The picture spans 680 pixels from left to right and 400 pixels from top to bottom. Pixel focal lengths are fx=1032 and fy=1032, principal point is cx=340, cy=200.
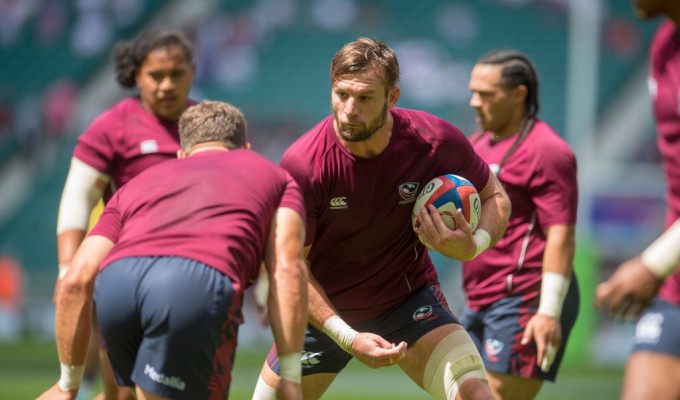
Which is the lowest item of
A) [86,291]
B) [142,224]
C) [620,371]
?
[620,371]

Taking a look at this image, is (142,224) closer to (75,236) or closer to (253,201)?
(253,201)

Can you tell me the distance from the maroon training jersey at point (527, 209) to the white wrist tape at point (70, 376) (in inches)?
103

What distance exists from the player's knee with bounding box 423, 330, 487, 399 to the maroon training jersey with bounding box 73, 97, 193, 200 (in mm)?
2226

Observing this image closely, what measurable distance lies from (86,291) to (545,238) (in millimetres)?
2867

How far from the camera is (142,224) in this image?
4152mm

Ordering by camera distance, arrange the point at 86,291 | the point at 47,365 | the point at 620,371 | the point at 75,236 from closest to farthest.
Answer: the point at 86,291 → the point at 75,236 → the point at 47,365 → the point at 620,371

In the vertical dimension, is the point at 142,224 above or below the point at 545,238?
above

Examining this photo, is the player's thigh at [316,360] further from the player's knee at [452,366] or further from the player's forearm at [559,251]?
the player's forearm at [559,251]

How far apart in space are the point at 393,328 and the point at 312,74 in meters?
14.5

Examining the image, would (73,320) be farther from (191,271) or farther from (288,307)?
(288,307)

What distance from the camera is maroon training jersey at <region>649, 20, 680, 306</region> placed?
15.1ft

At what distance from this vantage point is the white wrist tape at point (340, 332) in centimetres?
481

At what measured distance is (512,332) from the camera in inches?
235

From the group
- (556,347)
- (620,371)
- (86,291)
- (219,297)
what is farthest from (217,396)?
(620,371)
